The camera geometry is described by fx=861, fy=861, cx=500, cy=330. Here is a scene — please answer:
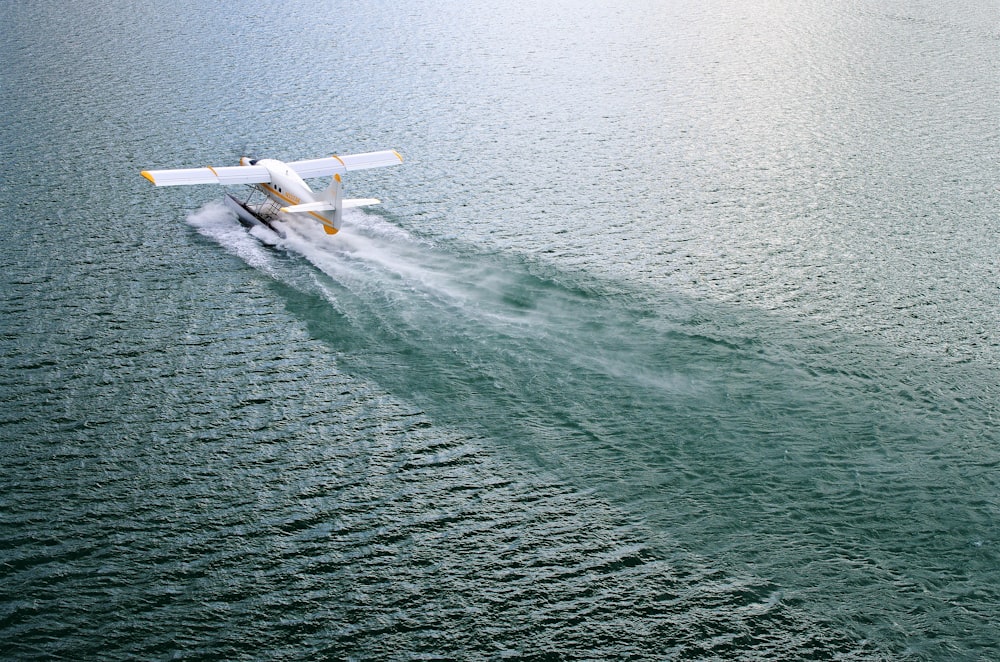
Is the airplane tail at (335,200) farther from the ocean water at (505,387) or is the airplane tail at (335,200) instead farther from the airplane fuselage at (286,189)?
the ocean water at (505,387)

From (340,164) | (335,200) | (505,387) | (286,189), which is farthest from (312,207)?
(505,387)

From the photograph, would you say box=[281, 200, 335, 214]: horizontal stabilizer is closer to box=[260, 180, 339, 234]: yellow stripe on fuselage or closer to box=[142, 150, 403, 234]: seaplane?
box=[142, 150, 403, 234]: seaplane

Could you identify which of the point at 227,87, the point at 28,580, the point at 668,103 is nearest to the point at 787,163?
the point at 668,103

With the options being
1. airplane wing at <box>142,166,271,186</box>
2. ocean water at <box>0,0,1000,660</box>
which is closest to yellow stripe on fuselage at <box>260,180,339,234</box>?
airplane wing at <box>142,166,271,186</box>

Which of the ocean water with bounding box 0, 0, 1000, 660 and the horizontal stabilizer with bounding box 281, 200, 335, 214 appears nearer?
→ the ocean water with bounding box 0, 0, 1000, 660

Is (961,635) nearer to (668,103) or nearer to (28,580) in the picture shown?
(28,580)

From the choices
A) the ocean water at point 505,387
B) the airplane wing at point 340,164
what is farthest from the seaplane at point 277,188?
the ocean water at point 505,387
